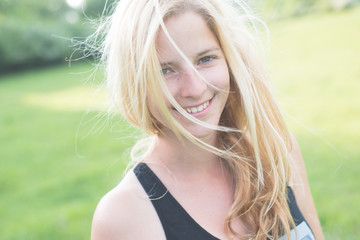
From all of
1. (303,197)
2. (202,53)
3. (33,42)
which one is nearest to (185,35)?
(202,53)

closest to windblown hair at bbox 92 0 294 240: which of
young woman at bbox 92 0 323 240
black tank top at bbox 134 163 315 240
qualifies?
young woman at bbox 92 0 323 240

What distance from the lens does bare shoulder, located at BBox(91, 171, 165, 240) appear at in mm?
1479

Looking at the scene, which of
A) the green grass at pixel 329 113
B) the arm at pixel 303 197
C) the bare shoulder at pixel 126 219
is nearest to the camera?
the bare shoulder at pixel 126 219

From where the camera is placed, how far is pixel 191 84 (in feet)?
5.05

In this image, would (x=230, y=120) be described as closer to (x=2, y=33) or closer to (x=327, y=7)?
(x=327, y=7)

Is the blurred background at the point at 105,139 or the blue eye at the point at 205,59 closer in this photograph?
the blue eye at the point at 205,59

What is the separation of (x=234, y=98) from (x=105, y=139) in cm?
532

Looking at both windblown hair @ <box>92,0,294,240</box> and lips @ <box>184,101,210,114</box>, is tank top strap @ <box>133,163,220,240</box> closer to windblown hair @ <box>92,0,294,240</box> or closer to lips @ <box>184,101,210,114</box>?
windblown hair @ <box>92,0,294,240</box>

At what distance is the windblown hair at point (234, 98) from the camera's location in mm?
1500

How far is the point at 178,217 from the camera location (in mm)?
1535

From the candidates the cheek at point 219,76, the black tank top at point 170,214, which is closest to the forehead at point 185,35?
the cheek at point 219,76

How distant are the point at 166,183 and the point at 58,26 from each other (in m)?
26.9

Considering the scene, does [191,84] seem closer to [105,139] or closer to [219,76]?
[219,76]

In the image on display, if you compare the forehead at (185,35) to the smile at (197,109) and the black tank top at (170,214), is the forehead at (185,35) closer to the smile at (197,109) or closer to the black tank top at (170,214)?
the smile at (197,109)
